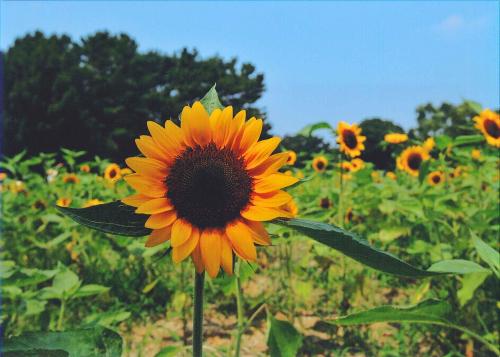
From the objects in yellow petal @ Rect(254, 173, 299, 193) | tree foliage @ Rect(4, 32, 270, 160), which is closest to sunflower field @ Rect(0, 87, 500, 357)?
yellow petal @ Rect(254, 173, 299, 193)

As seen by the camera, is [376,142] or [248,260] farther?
[376,142]

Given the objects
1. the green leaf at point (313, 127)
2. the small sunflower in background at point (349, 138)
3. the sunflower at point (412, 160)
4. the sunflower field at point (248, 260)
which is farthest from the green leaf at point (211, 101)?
the sunflower at point (412, 160)

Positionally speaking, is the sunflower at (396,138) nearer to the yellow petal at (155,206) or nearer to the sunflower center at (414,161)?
the sunflower center at (414,161)

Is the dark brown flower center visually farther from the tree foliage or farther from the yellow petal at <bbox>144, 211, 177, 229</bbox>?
the tree foliage

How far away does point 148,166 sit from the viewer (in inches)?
24.4

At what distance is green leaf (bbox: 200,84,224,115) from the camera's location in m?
0.66

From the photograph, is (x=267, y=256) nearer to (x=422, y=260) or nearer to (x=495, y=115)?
(x=422, y=260)

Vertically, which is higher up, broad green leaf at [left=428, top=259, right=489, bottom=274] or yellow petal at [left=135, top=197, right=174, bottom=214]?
yellow petal at [left=135, top=197, right=174, bottom=214]

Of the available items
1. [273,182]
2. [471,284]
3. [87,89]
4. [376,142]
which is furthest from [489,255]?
[87,89]

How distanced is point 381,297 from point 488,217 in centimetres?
63

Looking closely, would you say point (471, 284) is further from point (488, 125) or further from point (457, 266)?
point (488, 125)

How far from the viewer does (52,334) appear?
62cm

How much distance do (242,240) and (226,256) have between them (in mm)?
25

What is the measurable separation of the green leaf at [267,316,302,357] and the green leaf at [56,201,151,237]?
0.34 m
